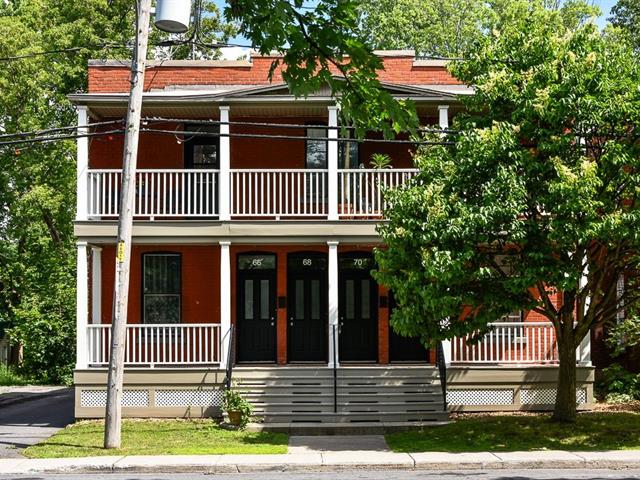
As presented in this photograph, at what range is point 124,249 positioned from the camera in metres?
15.4

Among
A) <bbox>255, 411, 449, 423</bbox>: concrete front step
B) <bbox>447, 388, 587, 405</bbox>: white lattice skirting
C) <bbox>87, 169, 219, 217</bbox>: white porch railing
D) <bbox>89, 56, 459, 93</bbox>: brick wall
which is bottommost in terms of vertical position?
<bbox>255, 411, 449, 423</bbox>: concrete front step

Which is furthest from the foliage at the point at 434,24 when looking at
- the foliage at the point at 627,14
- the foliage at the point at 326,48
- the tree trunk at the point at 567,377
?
the foliage at the point at 326,48

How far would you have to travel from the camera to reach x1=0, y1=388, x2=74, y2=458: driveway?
17.3m

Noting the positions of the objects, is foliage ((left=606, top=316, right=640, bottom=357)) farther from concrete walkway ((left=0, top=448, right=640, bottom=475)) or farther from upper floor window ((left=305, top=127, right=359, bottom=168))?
upper floor window ((left=305, top=127, right=359, bottom=168))

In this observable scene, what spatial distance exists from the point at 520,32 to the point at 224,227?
7636 millimetres

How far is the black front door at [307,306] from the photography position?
22344 millimetres

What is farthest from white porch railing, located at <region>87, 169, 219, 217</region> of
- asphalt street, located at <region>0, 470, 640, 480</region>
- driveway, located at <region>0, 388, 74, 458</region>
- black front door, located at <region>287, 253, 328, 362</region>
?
asphalt street, located at <region>0, 470, 640, 480</region>

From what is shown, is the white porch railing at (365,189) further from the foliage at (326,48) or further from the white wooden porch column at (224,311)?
the foliage at (326,48)

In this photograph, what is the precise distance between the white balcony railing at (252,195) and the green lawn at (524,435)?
5.38 metres

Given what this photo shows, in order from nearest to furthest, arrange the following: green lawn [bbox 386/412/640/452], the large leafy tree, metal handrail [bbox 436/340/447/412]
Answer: the large leafy tree < green lawn [bbox 386/412/640/452] < metal handrail [bbox 436/340/447/412]

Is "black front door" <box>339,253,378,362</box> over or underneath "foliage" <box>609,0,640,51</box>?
underneath

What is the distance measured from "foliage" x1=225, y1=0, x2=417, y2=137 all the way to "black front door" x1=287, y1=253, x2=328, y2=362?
16.9 metres

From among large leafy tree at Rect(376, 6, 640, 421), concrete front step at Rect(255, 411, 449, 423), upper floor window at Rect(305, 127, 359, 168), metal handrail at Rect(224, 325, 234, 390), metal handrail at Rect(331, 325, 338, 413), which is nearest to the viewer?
large leafy tree at Rect(376, 6, 640, 421)

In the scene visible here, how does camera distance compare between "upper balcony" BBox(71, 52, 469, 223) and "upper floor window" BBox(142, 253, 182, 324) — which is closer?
"upper balcony" BBox(71, 52, 469, 223)
